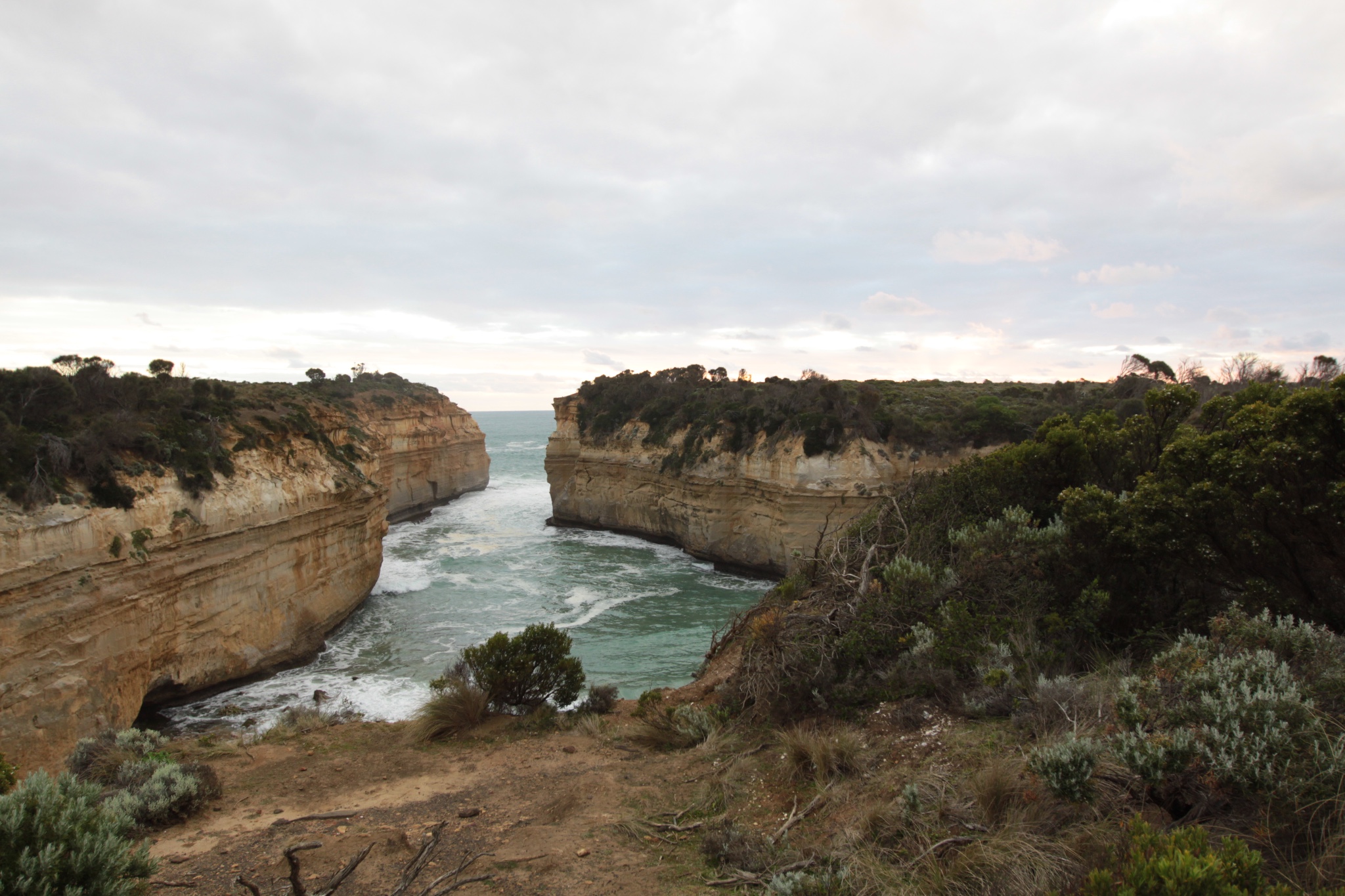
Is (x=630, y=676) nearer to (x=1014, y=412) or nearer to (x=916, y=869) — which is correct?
(x=916, y=869)

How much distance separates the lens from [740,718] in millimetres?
7188

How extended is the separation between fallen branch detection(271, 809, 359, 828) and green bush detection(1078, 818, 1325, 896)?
606cm

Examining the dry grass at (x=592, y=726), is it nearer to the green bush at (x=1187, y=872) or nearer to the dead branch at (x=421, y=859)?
the dead branch at (x=421, y=859)

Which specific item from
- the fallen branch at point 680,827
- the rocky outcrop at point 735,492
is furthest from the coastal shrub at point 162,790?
the rocky outcrop at point 735,492

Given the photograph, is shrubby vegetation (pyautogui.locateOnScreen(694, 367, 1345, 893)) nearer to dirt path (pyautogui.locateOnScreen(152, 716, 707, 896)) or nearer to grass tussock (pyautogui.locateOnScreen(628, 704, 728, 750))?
grass tussock (pyautogui.locateOnScreen(628, 704, 728, 750))

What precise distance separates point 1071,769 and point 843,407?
21.8 metres

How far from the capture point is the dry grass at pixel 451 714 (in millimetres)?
8367

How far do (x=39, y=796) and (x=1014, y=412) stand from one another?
88.6ft

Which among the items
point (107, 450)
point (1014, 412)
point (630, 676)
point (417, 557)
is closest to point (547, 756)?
point (630, 676)

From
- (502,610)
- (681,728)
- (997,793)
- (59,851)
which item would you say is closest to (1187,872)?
(997,793)

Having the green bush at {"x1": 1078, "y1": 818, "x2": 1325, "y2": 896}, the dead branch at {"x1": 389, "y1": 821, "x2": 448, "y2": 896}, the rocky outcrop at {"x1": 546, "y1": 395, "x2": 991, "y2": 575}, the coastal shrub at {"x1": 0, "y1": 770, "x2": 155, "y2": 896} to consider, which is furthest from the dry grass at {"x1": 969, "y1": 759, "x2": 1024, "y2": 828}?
the rocky outcrop at {"x1": 546, "y1": 395, "x2": 991, "y2": 575}

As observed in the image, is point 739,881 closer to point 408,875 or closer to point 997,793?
point 997,793

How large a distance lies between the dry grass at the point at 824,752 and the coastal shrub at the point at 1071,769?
175cm

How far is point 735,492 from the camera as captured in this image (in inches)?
1025
